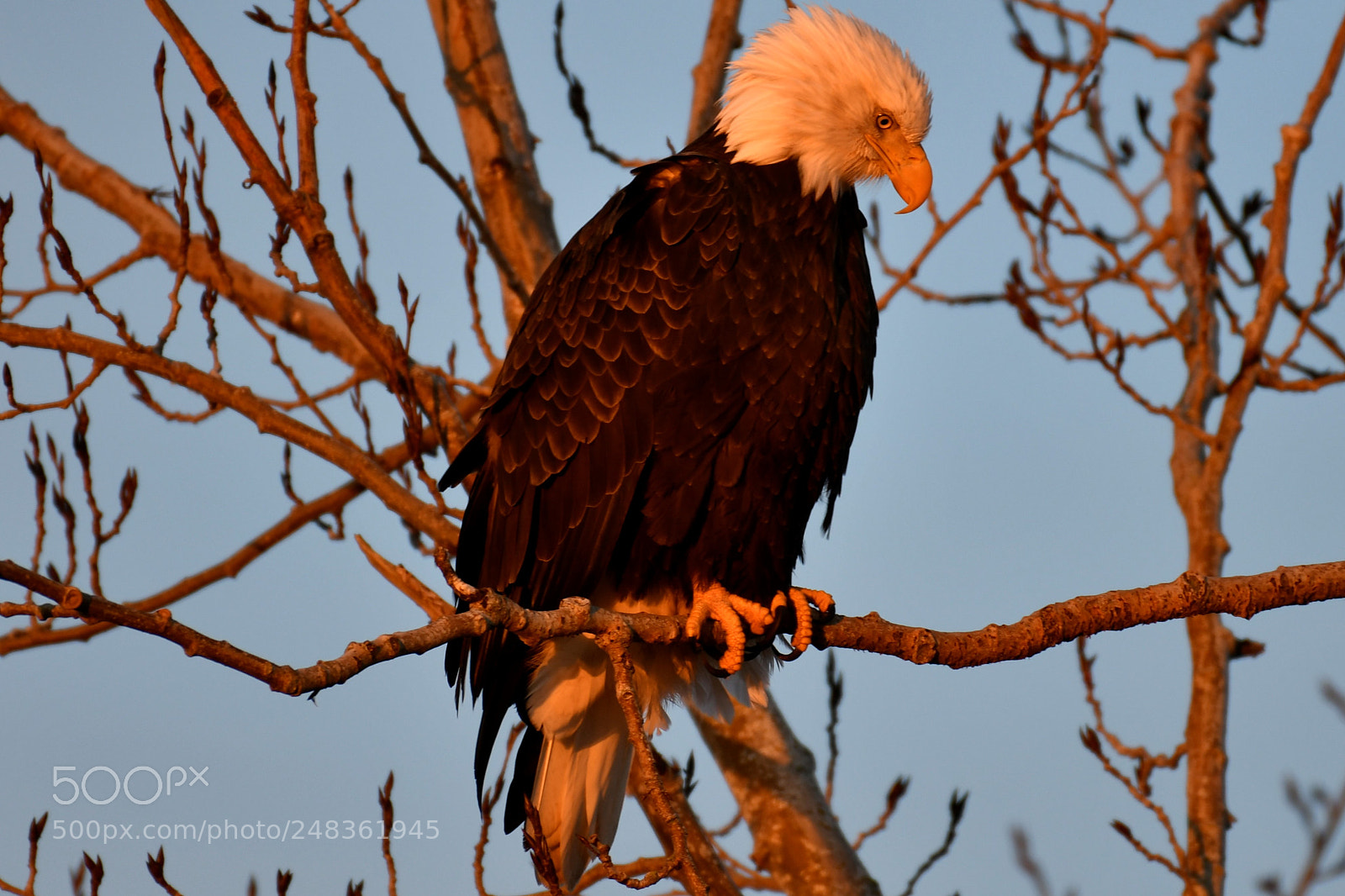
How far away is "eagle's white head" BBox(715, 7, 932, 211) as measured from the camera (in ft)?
12.6

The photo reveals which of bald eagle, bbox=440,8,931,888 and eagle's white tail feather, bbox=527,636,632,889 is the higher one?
bald eagle, bbox=440,8,931,888

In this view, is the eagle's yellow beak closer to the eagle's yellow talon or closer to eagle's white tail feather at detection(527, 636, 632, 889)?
the eagle's yellow talon

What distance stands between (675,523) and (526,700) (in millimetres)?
949

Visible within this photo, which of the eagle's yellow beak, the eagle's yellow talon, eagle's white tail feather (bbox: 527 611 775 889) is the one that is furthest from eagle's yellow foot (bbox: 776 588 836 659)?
the eagle's yellow beak

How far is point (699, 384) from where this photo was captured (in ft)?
11.6

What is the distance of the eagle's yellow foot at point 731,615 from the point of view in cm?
366

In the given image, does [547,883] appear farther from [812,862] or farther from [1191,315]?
[1191,315]

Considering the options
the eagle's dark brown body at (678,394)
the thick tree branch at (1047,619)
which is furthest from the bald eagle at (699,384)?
the thick tree branch at (1047,619)

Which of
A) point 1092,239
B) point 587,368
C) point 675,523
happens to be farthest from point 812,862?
point 1092,239

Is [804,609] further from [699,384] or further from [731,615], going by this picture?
[699,384]

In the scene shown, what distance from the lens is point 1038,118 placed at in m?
5.43

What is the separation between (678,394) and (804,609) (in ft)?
2.32

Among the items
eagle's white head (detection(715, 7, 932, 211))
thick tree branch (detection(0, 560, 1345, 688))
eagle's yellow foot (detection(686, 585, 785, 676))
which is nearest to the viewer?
thick tree branch (detection(0, 560, 1345, 688))

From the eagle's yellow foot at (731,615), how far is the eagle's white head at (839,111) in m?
1.22
